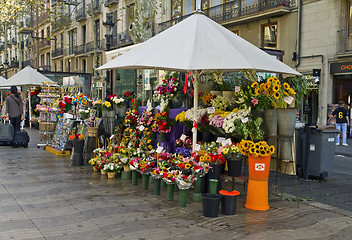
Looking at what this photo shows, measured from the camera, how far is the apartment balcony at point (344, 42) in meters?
17.2

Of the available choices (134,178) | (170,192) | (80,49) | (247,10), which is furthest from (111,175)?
(80,49)

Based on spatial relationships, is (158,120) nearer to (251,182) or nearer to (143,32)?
(251,182)

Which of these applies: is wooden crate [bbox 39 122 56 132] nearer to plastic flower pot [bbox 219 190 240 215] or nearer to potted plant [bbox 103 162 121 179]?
potted plant [bbox 103 162 121 179]

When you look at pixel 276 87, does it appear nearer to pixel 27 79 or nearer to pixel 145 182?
pixel 145 182

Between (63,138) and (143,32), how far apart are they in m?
3.87

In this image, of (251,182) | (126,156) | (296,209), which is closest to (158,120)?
(126,156)

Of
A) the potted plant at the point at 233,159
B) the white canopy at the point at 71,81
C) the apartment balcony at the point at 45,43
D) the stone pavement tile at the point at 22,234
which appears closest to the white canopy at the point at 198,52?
the potted plant at the point at 233,159

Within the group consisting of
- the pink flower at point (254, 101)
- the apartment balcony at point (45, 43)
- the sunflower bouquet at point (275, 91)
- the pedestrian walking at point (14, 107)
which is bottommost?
the pedestrian walking at point (14, 107)

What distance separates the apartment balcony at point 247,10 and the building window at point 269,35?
677mm

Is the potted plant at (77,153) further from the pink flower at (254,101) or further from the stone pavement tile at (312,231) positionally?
the stone pavement tile at (312,231)

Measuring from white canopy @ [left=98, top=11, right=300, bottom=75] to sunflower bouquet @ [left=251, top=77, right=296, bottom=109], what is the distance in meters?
0.22

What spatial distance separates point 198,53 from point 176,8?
2297 centimetres

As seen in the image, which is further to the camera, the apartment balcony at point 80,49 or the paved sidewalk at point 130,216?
the apartment balcony at point 80,49

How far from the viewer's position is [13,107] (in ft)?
40.4
